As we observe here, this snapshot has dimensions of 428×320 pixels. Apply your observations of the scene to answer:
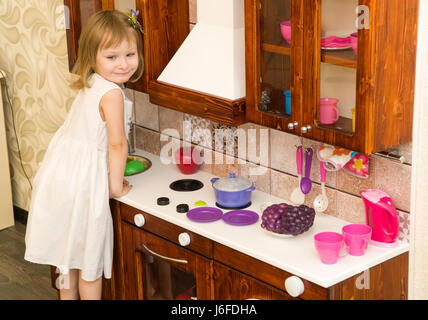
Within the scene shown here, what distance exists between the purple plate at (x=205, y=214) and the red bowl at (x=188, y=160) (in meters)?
0.42

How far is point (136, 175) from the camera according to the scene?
3328 millimetres

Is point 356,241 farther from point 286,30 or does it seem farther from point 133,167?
point 133,167

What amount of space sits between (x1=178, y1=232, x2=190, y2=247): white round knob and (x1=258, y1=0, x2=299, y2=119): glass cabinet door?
0.61m

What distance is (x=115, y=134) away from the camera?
2.93 meters

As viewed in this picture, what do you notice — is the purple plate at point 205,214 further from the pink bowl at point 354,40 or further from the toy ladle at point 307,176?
the pink bowl at point 354,40

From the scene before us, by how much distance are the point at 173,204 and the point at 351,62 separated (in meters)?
1.08

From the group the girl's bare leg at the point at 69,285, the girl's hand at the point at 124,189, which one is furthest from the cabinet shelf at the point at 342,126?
the girl's bare leg at the point at 69,285

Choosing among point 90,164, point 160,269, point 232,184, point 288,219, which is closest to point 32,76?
point 90,164

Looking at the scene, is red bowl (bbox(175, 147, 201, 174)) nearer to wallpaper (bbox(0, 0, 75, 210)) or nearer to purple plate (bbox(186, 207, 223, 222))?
purple plate (bbox(186, 207, 223, 222))

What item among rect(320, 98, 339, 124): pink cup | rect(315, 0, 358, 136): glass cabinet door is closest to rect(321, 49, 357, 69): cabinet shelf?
rect(315, 0, 358, 136): glass cabinet door

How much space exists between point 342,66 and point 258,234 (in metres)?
0.75

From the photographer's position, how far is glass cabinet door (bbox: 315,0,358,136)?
2.22 m

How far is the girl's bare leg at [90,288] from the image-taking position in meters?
3.12

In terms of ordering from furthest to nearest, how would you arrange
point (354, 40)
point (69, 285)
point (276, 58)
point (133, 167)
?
point (133, 167), point (69, 285), point (276, 58), point (354, 40)
